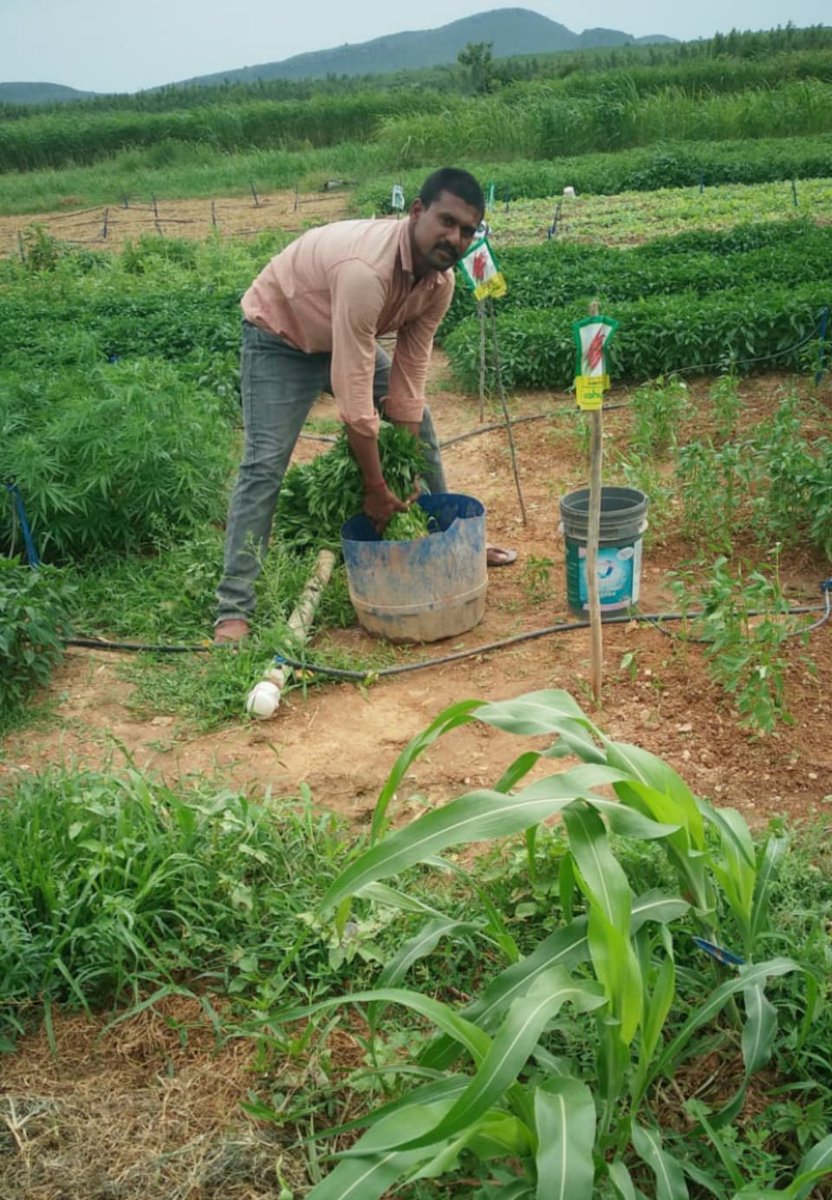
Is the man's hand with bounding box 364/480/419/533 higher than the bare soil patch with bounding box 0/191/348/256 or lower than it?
lower

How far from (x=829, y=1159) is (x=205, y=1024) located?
1.38 m

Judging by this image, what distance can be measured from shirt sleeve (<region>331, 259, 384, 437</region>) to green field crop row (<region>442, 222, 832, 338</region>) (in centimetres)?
516

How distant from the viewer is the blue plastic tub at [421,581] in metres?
4.04

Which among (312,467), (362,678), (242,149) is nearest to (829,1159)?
(362,678)

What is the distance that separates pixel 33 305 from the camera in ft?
32.9

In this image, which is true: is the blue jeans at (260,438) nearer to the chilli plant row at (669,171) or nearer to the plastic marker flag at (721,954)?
the plastic marker flag at (721,954)

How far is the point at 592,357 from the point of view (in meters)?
3.23

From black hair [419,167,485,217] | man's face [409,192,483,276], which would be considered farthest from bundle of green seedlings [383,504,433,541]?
black hair [419,167,485,217]

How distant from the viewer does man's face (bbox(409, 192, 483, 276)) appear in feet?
11.8

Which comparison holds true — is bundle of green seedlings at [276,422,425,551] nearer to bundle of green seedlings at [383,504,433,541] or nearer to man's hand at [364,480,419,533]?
bundle of green seedlings at [383,504,433,541]

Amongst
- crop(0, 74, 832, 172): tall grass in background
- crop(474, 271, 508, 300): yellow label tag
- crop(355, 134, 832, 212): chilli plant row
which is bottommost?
crop(474, 271, 508, 300): yellow label tag

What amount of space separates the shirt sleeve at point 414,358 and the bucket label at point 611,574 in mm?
974

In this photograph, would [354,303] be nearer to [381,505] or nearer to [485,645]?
[381,505]

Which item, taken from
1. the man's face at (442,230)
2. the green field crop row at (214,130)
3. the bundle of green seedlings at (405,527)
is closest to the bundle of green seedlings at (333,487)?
the bundle of green seedlings at (405,527)
